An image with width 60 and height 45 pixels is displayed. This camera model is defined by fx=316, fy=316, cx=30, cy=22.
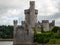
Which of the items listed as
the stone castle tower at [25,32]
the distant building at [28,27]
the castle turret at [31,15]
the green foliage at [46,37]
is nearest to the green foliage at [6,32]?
the castle turret at [31,15]

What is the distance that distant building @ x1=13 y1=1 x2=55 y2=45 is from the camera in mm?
55219

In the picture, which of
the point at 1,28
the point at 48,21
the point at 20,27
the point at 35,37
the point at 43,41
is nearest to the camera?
the point at 43,41

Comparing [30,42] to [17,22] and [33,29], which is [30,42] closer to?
[33,29]

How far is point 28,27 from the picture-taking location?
2176 inches

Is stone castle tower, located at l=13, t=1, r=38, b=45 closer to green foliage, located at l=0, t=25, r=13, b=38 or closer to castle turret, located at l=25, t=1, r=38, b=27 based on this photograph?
castle turret, located at l=25, t=1, r=38, b=27

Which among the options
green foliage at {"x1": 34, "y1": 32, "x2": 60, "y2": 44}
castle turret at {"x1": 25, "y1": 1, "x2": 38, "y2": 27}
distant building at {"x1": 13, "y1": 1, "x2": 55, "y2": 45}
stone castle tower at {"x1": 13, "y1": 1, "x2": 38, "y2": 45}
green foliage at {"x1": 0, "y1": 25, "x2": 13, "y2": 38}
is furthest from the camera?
green foliage at {"x1": 0, "y1": 25, "x2": 13, "y2": 38}

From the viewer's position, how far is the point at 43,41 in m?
49.4

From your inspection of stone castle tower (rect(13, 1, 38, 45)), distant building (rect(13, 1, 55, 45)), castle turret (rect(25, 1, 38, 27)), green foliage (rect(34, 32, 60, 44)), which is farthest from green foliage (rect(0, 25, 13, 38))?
green foliage (rect(34, 32, 60, 44))

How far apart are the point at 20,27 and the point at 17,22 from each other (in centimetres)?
260

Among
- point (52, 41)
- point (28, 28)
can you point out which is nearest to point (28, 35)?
point (28, 28)

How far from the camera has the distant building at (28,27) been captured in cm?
5522

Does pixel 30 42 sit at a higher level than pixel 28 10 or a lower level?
lower

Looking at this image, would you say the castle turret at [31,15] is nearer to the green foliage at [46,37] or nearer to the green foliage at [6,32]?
the green foliage at [46,37]

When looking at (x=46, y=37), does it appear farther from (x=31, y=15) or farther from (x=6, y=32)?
(x=6, y=32)
